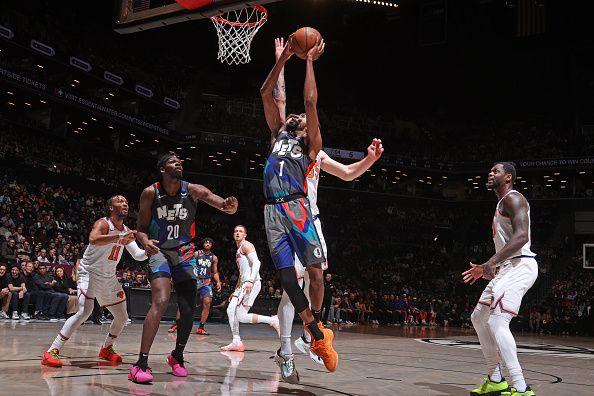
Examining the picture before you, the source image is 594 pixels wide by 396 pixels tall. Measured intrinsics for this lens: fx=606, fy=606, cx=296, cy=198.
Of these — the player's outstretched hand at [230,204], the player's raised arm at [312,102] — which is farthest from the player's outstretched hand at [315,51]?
the player's outstretched hand at [230,204]

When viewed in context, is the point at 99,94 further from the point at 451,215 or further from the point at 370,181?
the point at 451,215

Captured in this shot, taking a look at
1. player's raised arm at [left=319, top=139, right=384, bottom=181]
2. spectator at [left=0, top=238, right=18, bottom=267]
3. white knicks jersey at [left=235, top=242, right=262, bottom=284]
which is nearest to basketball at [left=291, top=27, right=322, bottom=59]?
player's raised arm at [left=319, top=139, right=384, bottom=181]

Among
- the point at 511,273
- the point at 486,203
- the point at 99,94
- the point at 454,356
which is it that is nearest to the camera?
the point at 511,273

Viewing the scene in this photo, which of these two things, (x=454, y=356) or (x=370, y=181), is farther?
(x=370, y=181)

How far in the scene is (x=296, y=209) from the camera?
5324 mm

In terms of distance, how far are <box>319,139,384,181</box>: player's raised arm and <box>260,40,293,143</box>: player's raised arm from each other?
930mm

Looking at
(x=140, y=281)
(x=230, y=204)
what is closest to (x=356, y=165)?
(x=230, y=204)

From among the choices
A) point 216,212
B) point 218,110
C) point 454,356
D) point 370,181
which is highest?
point 218,110

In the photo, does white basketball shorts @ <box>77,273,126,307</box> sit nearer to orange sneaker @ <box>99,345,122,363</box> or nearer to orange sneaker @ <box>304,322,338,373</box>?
orange sneaker @ <box>99,345,122,363</box>

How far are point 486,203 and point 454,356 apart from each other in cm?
2768

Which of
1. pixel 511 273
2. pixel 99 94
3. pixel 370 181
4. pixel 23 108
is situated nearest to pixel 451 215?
pixel 370 181

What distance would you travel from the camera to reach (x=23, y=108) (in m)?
27.8

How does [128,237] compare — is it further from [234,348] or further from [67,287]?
[67,287]

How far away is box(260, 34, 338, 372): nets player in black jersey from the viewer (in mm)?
5176
